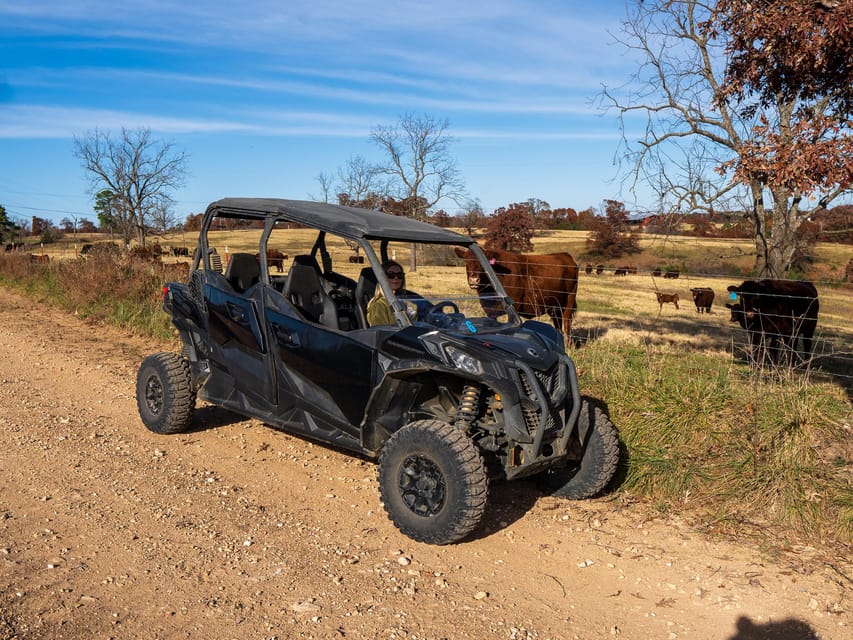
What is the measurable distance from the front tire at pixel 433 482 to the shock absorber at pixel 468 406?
0.76 ft

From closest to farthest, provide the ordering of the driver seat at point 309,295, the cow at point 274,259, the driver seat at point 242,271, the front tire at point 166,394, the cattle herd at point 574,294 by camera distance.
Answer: the driver seat at point 309,295, the cow at point 274,259, the driver seat at point 242,271, the front tire at point 166,394, the cattle herd at point 574,294

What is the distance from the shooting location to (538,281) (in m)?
14.0

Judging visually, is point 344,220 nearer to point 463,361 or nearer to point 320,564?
point 463,361

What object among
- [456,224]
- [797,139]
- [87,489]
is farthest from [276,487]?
[456,224]

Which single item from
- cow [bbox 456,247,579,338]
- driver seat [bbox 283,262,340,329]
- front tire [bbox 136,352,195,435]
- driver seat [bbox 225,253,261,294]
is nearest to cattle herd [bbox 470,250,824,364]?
cow [bbox 456,247,579,338]

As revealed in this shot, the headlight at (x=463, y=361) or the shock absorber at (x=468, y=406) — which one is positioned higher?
the headlight at (x=463, y=361)

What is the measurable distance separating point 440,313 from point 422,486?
4.57 feet

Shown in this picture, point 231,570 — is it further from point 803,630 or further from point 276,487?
point 803,630

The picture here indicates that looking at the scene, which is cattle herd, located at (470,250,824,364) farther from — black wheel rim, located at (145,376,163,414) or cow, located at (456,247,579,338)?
black wheel rim, located at (145,376,163,414)

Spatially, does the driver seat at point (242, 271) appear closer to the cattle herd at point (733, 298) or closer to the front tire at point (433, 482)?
the cattle herd at point (733, 298)

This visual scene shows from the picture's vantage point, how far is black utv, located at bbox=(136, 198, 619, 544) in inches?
187

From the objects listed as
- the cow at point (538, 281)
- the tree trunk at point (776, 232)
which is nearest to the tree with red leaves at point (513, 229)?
the cow at point (538, 281)

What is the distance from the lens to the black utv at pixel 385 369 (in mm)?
4742

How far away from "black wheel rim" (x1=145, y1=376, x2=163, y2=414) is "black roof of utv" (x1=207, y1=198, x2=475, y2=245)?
189 centimetres
